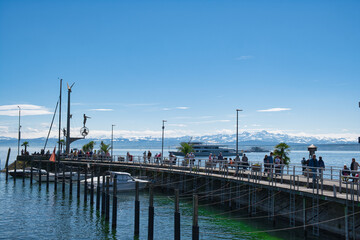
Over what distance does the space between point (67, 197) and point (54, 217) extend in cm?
1023

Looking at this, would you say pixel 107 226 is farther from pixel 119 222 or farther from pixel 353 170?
pixel 353 170

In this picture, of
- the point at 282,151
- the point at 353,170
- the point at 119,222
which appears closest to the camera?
the point at 353,170

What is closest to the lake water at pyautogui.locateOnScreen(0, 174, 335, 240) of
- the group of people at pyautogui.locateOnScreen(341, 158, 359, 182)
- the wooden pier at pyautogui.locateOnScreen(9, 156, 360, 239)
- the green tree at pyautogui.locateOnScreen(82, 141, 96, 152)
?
the wooden pier at pyautogui.locateOnScreen(9, 156, 360, 239)

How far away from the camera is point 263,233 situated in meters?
22.0

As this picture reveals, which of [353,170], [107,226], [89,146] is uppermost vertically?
[89,146]

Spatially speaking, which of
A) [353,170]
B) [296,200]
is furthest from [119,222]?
[353,170]

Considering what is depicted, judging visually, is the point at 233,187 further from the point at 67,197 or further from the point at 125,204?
the point at 67,197

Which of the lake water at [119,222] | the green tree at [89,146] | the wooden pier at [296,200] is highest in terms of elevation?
the green tree at [89,146]

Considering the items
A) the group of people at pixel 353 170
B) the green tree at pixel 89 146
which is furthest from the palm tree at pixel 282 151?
the green tree at pixel 89 146

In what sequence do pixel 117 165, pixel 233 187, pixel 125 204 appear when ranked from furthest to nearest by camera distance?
pixel 117 165, pixel 125 204, pixel 233 187

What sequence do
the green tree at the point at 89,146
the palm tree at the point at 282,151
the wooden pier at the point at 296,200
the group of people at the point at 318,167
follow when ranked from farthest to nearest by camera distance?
the green tree at the point at 89,146 → the palm tree at the point at 282,151 → the group of people at the point at 318,167 → the wooden pier at the point at 296,200

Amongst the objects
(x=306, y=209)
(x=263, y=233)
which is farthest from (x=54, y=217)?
(x=306, y=209)

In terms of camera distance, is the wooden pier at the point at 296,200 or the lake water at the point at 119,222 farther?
the lake water at the point at 119,222

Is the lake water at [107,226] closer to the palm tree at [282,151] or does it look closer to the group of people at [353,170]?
the group of people at [353,170]
